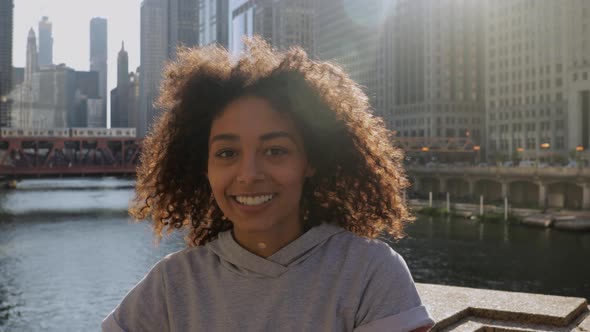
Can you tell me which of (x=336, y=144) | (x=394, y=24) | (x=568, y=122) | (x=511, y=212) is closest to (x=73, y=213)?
(x=511, y=212)

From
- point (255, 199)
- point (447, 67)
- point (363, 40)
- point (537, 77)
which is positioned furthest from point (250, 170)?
point (363, 40)

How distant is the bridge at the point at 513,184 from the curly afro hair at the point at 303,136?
248 ft

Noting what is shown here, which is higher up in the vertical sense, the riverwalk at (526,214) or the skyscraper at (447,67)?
the skyscraper at (447,67)

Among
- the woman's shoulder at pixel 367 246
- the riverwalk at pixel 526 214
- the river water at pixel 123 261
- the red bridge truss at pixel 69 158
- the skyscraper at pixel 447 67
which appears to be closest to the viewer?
the woman's shoulder at pixel 367 246

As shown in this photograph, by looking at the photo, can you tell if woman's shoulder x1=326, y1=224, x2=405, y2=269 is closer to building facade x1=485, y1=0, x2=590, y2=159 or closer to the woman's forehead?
the woman's forehead

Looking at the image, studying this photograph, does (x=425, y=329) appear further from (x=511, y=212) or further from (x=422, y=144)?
(x=422, y=144)

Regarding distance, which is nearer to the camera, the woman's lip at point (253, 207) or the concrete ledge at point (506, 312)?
the woman's lip at point (253, 207)

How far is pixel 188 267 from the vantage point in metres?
2.98

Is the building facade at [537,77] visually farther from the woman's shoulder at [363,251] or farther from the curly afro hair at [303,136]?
the woman's shoulder at [363,251]

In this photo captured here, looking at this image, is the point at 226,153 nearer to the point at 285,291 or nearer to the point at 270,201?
the point at 270,201

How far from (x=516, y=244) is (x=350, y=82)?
5014cm

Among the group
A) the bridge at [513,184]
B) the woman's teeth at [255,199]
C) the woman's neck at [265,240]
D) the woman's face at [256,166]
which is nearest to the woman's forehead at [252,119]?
the woman's face at [256,166]

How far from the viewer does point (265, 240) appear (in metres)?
3.05

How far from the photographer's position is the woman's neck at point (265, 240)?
3.04m
